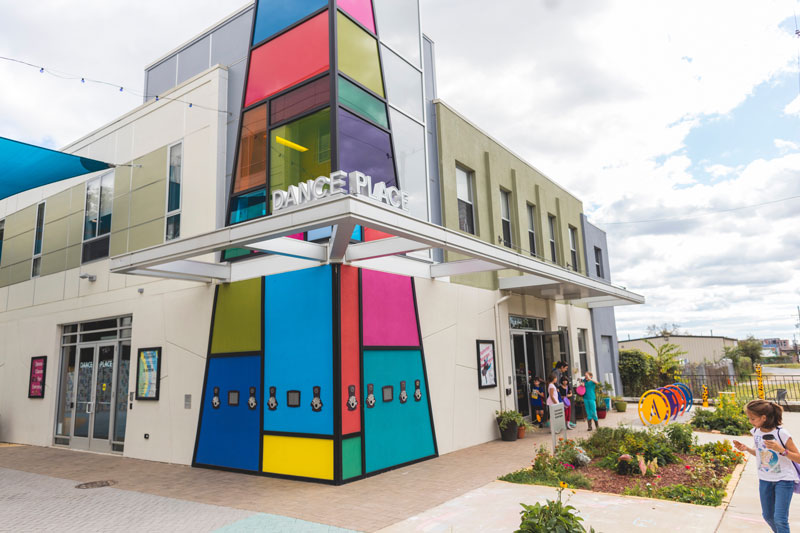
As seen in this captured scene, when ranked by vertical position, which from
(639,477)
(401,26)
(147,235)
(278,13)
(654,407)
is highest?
(401,26)

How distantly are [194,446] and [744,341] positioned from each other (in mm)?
62208

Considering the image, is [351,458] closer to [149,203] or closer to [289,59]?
[289,59]

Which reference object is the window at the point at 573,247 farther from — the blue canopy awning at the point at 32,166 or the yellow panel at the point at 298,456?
the blue canopy awning at the point at 32,166

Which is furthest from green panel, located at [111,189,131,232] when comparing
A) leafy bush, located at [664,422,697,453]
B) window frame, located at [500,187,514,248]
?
leafy bush, located at [664,422,697,453]

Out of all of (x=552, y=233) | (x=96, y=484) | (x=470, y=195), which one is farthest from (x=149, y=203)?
(x=552, y=233)

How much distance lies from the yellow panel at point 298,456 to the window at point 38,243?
37.3ft

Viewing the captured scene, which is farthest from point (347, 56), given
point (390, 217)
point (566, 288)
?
point (566, 288)

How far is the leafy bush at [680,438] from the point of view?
942cm

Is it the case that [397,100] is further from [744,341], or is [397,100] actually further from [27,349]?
[744,341]

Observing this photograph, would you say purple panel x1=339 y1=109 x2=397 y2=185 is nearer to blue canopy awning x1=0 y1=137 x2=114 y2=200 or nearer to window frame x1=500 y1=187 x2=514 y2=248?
window frame x1=500 y1=187 x2=514 y2=248

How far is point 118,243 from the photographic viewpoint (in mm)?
13414

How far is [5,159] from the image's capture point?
11.6 metres

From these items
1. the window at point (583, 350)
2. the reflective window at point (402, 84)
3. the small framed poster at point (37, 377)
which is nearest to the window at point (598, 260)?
the window at point (583, 350)

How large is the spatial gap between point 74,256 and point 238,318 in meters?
7.48
